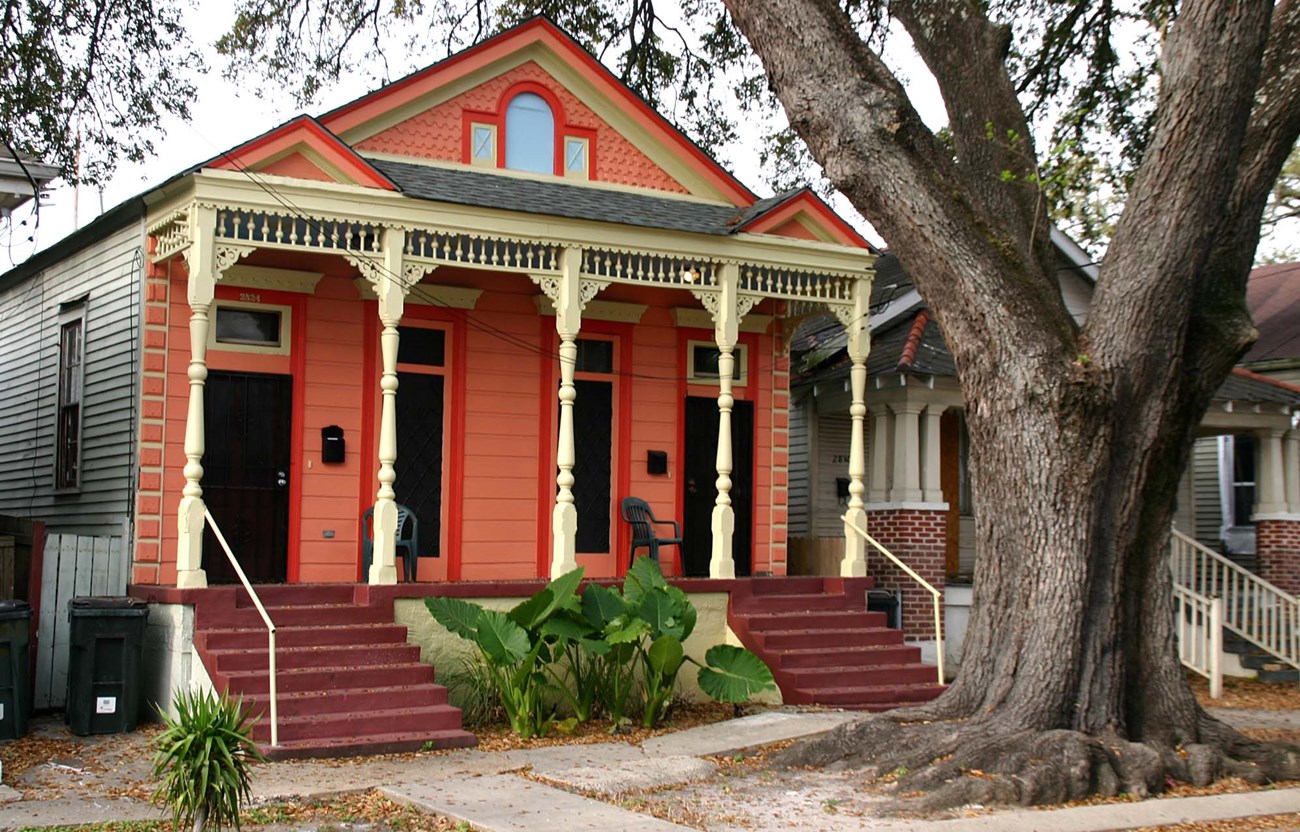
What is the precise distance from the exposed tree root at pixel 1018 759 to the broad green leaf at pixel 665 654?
1.93 metres

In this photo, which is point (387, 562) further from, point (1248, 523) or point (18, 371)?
point (1248, 523)

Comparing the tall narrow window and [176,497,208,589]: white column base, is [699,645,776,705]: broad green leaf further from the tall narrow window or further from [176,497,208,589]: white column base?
the tall narrow window

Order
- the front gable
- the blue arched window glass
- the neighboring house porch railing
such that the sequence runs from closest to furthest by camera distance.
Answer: the front gable < the blue arched window glass < the neighboring house porch railing

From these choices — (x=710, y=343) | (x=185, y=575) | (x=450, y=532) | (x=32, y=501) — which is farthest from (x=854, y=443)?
(x=32, y=501)

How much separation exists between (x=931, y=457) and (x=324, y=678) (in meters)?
8.00

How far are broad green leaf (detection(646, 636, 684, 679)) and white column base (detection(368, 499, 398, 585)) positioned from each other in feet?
7.64

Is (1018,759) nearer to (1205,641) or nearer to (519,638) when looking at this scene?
(519,638)

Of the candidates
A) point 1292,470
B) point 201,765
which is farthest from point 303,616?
point 1292,470

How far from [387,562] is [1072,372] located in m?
5.94

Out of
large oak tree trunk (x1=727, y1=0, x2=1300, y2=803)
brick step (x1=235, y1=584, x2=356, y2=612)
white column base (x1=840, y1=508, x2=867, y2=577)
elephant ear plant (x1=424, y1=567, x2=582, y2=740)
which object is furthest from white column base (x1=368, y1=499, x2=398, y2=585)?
white column base (x1=840, y1=508, x2=867, y2=577)

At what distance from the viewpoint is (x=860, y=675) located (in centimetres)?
1272

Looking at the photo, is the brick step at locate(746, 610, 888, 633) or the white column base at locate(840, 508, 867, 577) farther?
the white column base at locate(840, 508, 867, 577)

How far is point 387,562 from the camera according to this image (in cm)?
1189

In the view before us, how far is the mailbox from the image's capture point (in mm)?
13297
